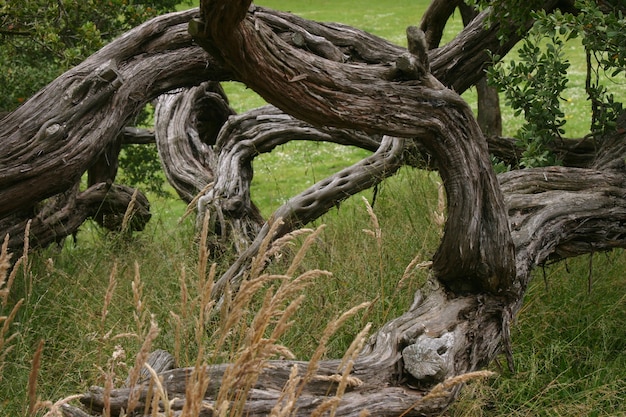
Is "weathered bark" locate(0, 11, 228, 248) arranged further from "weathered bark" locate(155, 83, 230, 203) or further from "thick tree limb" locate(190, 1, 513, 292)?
"weathered bark" locate(155, 83, 230, 203)

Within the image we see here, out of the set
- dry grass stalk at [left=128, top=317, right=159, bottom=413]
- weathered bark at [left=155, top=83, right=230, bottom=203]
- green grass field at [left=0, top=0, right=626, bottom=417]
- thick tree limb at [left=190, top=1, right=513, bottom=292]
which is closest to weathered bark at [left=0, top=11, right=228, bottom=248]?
green grass field at [left=0, top=0, right=626, bottom=417]

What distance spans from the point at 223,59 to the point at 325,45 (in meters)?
1.45

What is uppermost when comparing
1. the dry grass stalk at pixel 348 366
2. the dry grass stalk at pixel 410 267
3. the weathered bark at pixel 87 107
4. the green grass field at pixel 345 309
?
the weathered bark at pixel 87 107

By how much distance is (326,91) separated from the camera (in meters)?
3.24

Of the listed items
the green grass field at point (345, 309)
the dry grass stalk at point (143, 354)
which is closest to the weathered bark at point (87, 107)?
the green grass field at point (345, 309)

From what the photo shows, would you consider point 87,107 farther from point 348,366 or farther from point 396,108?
point 348,366

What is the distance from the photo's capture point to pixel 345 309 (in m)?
4.41

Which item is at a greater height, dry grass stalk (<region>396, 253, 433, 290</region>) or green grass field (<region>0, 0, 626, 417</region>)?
dry grass stalk (<region>396, 253, 433, 290</region>)

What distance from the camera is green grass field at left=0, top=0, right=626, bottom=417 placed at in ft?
12.5

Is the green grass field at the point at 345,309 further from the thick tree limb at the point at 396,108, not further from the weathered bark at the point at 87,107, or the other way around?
the weathered bark at the point at 87,107

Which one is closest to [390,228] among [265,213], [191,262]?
[191,262]

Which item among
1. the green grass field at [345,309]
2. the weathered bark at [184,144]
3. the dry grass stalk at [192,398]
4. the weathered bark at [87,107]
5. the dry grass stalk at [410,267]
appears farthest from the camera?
the weathered bark at [184,144]

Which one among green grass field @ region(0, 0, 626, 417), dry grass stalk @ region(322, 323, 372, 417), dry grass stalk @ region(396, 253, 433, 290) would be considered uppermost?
dry grass stalk @ region(322, 323, 372, 417)

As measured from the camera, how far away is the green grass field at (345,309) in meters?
3.80
